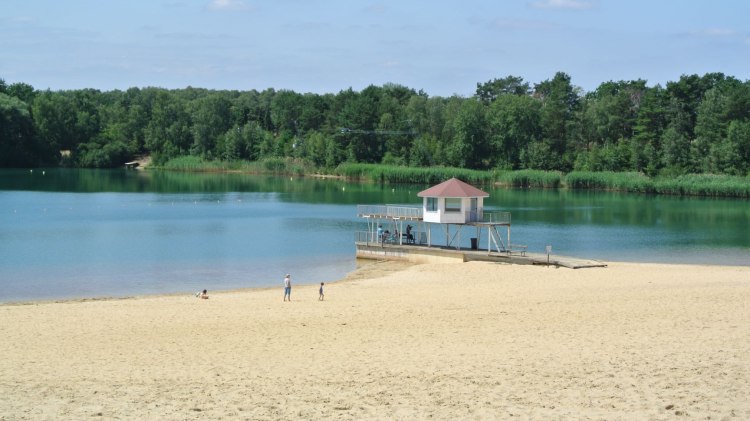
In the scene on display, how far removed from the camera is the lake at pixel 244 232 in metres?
41.6

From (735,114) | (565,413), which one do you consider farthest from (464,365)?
(735,114)

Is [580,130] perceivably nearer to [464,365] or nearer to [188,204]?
[188,204]

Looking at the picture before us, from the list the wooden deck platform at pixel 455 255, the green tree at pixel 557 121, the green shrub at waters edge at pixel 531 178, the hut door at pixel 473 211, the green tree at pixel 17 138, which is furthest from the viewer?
the green tree at pixel 17 138

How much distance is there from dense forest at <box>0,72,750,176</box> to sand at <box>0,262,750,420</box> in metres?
84.9

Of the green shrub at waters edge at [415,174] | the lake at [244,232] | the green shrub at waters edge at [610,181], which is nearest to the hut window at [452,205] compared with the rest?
the lake at [244,232]

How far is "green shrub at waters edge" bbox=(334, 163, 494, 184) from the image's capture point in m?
122

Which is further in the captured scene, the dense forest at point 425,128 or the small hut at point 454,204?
the dense forest at point 425,128

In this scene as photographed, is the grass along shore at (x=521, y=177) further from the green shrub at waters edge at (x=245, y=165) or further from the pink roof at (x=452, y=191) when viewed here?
the pink roof at (x=452, y=191)

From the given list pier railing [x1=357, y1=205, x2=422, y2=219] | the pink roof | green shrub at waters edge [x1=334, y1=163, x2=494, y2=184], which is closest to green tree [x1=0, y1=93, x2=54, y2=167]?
green shrub at waters edge [x1=334, y1=163, x2=494, y2=184]

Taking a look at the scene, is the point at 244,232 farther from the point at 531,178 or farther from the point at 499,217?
the point at 531,178

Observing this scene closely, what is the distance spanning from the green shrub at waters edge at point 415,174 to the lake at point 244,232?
33.7 feet

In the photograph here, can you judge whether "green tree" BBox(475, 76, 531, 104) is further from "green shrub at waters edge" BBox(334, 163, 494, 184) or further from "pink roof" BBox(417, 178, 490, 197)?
"pink roof" BBox(417, 178, 490, 197)

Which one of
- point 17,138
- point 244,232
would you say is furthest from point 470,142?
point 17,138

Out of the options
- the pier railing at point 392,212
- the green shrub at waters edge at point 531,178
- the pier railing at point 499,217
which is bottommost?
the pier railing at point 499,217
